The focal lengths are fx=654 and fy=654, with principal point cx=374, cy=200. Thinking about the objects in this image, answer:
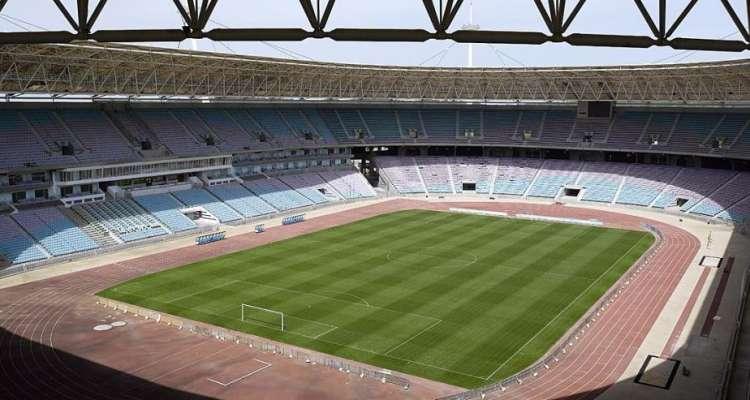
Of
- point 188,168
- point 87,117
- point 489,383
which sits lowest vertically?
point 489,383

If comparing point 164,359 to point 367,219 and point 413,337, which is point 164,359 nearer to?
point 413,337

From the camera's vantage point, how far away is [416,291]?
30.5 meters

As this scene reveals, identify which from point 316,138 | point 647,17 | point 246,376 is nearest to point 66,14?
point 647,17

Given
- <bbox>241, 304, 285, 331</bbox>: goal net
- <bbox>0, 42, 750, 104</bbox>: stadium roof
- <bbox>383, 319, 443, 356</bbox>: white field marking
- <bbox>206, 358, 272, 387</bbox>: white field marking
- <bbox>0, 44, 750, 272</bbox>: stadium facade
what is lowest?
<bbox>206, 358, 272, 387</bbox>: white field marking

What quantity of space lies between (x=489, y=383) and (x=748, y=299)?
1479 centimetres

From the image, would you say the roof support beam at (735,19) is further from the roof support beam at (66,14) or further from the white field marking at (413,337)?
the white field marking at (413,337)

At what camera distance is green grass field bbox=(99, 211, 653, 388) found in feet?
77.6

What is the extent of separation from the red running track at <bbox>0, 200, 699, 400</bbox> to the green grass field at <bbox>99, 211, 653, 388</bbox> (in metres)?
1.41

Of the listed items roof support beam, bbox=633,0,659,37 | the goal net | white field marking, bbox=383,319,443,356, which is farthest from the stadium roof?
roof support beam, bbox=633,0,659,37

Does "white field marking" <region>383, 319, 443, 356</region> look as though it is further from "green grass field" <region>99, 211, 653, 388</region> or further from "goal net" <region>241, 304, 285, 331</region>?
"goal net" <region>241, 304, 285, 331</region>

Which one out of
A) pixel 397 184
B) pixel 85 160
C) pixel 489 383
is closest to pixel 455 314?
pixel 489 383

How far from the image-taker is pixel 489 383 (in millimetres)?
20703

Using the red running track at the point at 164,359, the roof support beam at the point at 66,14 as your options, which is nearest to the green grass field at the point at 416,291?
the red running track at the point at 164,359

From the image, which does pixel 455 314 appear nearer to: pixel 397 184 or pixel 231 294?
pixel 231 294
